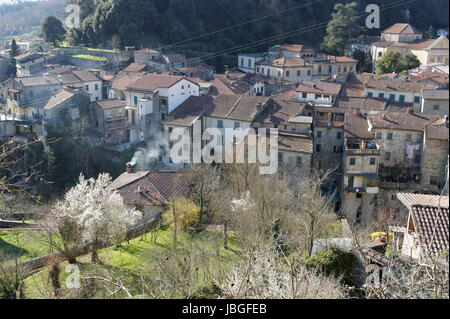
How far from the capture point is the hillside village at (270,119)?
20391mm

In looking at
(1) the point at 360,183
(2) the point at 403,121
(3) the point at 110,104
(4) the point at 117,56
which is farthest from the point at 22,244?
(4) the point at 117,56

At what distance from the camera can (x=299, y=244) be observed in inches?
502

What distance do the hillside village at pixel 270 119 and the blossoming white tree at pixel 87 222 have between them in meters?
2.54

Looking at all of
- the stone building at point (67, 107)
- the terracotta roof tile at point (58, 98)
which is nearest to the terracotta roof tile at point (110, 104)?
the stone building at point (67, 107)

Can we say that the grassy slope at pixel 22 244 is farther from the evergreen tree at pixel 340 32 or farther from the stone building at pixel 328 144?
the evergreen tree at pixel 340 32

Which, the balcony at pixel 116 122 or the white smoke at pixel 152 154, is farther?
the balcony at pixel 116 122

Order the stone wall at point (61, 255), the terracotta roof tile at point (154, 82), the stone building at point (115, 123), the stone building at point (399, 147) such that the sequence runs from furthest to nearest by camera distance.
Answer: the stone building at point (115, 123), the terracotta roof tile at point (154, 82), the stone building at point (399, 147), the stone wall at point (61, 255)

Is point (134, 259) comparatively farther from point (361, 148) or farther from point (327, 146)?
point (327, 146)

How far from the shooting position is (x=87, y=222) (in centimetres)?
1376

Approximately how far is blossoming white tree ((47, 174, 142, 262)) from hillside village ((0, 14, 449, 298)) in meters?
2.54

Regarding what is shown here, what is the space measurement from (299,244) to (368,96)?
19.2 meters

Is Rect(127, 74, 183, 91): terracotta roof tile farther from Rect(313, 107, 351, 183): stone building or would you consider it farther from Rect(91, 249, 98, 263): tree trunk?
Rect(91, 249, 98, 263): tree trunk
